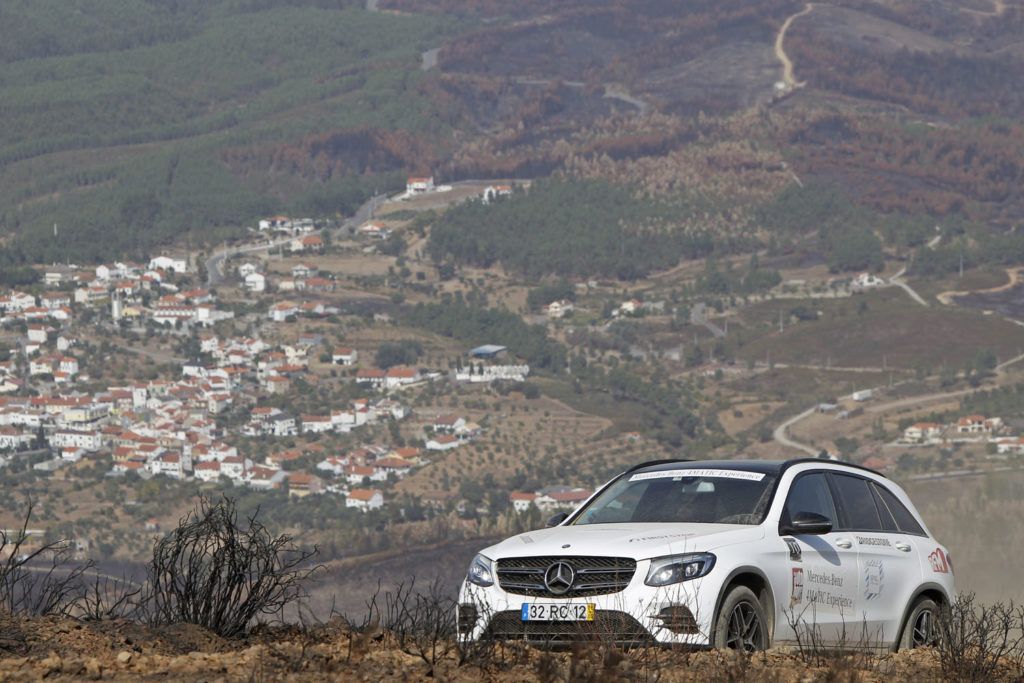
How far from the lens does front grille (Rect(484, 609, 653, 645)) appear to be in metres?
5.70

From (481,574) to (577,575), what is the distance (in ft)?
1.64

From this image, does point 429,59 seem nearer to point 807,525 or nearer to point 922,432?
point 922,432

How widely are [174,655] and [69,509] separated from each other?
5978 cm

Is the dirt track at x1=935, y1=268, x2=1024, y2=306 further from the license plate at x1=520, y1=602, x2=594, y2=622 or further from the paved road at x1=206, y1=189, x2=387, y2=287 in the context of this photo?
the license plate at x1=520, y1=602, x2=594, y2=622

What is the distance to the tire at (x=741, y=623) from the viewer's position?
5824 millimetres

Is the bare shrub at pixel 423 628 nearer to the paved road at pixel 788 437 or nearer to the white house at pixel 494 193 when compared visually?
the paved road at pixel 788 437

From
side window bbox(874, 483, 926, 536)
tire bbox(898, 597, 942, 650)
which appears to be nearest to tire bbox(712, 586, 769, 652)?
tire bbox(898, 597, 942, 650)

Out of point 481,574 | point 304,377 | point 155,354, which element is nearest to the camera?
point 481,574

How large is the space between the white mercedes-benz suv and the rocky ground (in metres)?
0.19

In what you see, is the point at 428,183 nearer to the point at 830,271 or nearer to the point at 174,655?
the point at 830,271

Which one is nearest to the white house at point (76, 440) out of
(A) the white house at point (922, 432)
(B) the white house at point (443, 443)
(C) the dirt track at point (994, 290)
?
(B) the white house at point (443, 443)

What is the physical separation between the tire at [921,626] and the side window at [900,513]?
380mm

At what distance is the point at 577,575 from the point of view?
19.6ft

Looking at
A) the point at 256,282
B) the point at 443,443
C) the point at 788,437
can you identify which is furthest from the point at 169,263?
the point at 788,437
